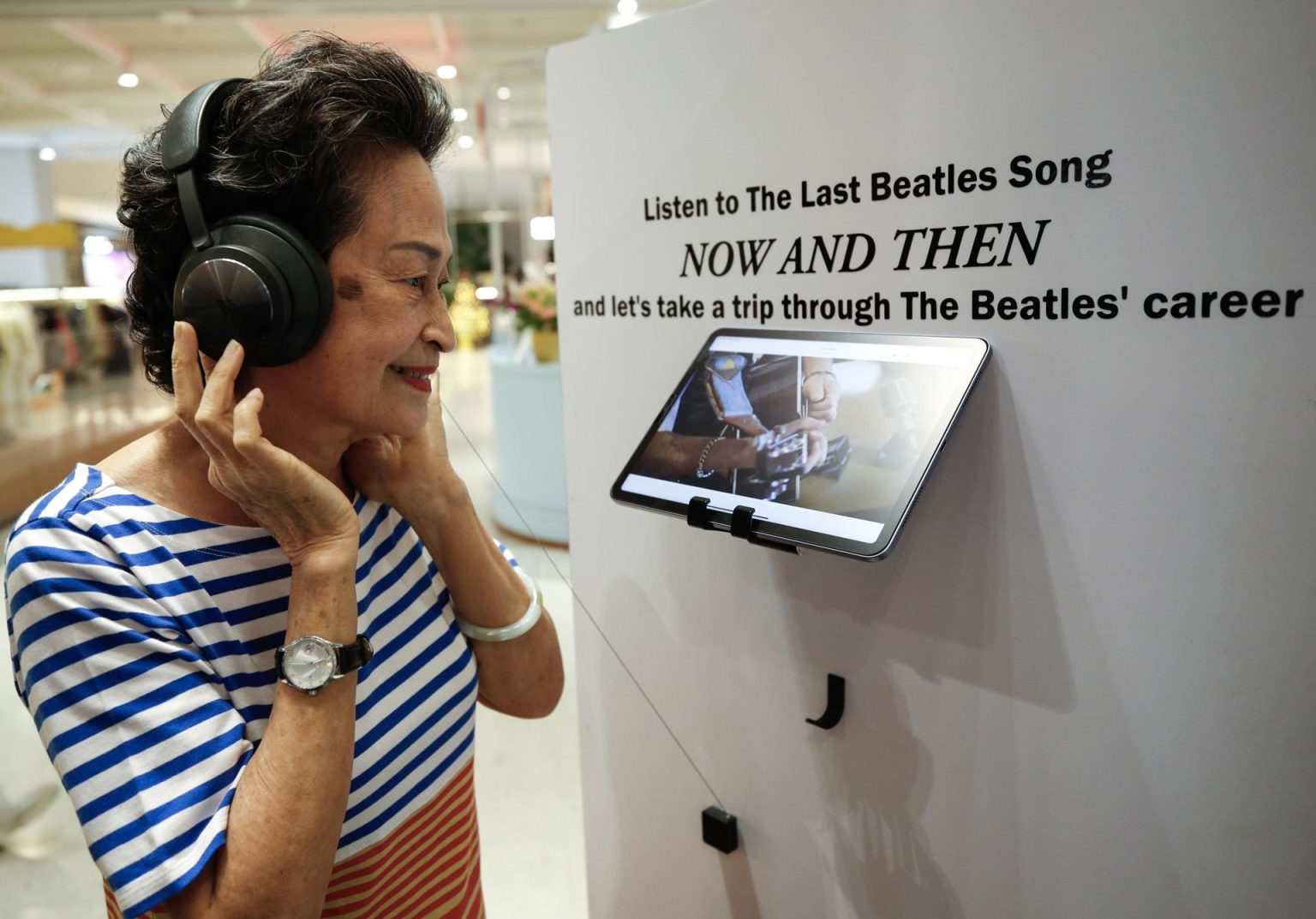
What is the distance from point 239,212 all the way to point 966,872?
1156mm

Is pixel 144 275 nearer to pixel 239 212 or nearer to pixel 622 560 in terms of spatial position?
pixel 239 212

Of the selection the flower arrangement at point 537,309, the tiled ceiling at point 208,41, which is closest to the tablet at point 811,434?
the flower arrangement at point 537,309

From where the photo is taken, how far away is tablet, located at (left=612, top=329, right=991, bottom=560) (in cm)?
91

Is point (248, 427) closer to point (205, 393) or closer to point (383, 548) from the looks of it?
point (205, 393)

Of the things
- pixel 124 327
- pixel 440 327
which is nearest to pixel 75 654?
pixel 440 327

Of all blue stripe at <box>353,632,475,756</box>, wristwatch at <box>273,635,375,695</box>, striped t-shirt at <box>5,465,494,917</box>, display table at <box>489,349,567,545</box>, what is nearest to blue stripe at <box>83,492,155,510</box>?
striped t-shirt at <box>5,465,494,917</box>

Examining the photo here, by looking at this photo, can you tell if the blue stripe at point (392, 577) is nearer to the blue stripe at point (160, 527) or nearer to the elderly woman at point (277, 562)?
the elderly woman at point (277, 562)

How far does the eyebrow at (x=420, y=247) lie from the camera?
94 cm

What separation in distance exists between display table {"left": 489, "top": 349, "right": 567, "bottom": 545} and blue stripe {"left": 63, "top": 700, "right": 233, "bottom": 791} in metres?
4.58

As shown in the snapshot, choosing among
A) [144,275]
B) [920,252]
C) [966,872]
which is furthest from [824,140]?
[966,872]

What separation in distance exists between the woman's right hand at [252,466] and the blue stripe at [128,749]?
6.9 inches

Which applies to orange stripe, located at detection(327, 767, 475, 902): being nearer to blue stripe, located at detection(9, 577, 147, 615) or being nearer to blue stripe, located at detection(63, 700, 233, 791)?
Answer: blue stripe, located at detection(63, 700, 233, 791)

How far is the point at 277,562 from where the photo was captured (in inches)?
37.5

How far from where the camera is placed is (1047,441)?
3.17 ft
